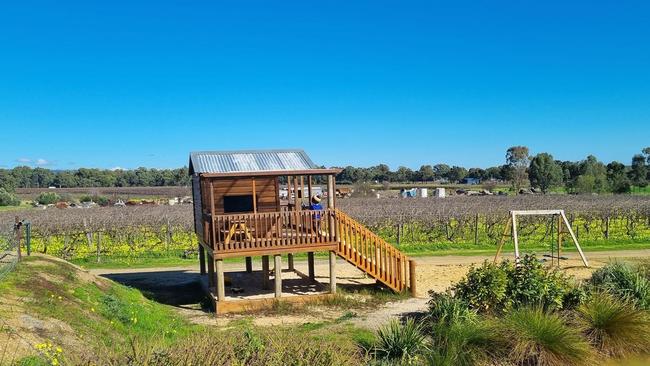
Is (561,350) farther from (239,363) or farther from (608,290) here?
(239,363)

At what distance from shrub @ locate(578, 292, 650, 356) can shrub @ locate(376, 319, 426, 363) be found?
11.4ft

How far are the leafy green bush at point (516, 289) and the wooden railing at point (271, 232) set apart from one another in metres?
5.26

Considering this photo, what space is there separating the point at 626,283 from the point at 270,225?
934 centimetres

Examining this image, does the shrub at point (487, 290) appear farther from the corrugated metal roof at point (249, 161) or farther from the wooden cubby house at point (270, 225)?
the corrugated metal roof at point (249, 161)

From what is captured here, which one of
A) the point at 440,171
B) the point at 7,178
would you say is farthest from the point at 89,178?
the point at 440,171

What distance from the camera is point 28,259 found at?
14945 mm

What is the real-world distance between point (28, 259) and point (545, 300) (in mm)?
13686

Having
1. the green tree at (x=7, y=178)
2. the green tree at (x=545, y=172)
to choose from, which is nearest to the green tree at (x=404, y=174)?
the green tree at (x=545, y=172)

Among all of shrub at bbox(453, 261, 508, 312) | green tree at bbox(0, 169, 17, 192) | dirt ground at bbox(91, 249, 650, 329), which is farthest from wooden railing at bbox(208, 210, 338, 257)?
green tree at bbox(0, 169, 17, 192)

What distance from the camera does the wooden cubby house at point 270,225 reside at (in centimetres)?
1501

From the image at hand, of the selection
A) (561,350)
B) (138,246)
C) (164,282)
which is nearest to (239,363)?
(561,350)

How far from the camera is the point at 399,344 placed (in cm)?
914

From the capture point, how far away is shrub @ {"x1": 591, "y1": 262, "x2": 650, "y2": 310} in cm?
1160

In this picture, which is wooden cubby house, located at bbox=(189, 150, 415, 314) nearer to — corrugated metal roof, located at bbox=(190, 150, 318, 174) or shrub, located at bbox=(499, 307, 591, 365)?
corrugated metal roof, located at bbox=(190, 150, 318, 174)
